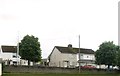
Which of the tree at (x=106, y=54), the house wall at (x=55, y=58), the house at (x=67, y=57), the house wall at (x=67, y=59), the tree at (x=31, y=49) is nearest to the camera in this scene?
the tree at (x=31, y=49)

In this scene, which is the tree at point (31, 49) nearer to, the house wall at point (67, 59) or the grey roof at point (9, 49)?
the grey roof at point (9, 49)

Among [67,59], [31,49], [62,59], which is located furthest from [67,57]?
[31,49]

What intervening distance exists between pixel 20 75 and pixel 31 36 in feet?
94.0

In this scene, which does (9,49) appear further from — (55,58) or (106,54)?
(106,54)

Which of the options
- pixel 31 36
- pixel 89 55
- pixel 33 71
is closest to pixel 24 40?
pixel 31 36

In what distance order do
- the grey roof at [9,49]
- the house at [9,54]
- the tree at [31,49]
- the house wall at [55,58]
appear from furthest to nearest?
the grey roof at [9,49] < the house wall at [55,58] < the house at [9,54] < the tree at [31,49]

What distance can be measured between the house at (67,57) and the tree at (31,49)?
22518mm

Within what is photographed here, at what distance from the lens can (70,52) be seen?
11288cm

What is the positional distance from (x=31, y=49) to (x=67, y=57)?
2626cm

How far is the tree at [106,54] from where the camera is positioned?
8894cm

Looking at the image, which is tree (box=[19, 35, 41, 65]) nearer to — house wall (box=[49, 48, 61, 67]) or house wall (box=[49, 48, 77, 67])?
house wall (box=[49, 48, 77, 67])

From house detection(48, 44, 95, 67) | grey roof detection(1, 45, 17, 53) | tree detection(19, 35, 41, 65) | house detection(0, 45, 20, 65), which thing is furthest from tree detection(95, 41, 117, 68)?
grey roof detection(1, 45, 17, 53)

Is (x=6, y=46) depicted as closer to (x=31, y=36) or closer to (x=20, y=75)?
(x=31, y=36)

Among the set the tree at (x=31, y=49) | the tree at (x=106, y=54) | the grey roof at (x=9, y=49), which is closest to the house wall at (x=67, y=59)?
the grey roof at (x=9, y=49)
